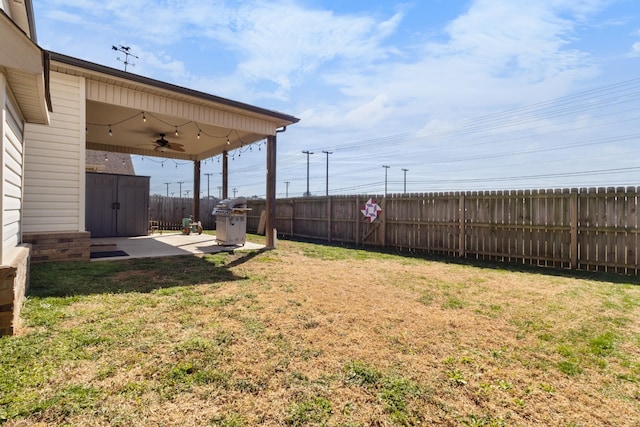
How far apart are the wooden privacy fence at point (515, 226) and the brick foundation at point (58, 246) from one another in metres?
7.64

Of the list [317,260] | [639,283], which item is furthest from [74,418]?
[639,283]

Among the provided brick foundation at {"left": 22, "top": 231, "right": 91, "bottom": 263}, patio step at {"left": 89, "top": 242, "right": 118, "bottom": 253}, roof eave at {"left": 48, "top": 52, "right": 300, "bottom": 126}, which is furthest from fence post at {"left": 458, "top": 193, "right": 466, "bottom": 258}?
patio step at {"left": 89, "top": 242, "right": 118, "bottom": 253}

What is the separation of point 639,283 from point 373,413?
20.7ft

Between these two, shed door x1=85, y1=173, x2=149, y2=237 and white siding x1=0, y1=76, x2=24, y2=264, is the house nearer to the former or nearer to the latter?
white siding x1=0, y1=76, x2=24, y2=264

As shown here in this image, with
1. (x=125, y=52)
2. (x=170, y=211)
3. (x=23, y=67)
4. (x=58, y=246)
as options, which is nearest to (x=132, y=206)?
(x=125, y=52)

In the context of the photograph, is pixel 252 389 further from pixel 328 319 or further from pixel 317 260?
pixel 317 260

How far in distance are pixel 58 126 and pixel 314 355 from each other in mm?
6205

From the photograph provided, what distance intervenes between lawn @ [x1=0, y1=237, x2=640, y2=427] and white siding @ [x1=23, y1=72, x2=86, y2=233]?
117 cm

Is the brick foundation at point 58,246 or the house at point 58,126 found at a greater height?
the house at point 58,126

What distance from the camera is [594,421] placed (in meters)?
1.82

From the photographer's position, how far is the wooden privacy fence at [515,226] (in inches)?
248

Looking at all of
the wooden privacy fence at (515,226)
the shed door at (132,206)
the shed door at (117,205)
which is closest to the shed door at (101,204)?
the shed door at (117,205)

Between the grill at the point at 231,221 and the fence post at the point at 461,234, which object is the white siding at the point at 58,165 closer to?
the grill at the point at 231,221

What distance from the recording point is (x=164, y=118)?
26.2ft
